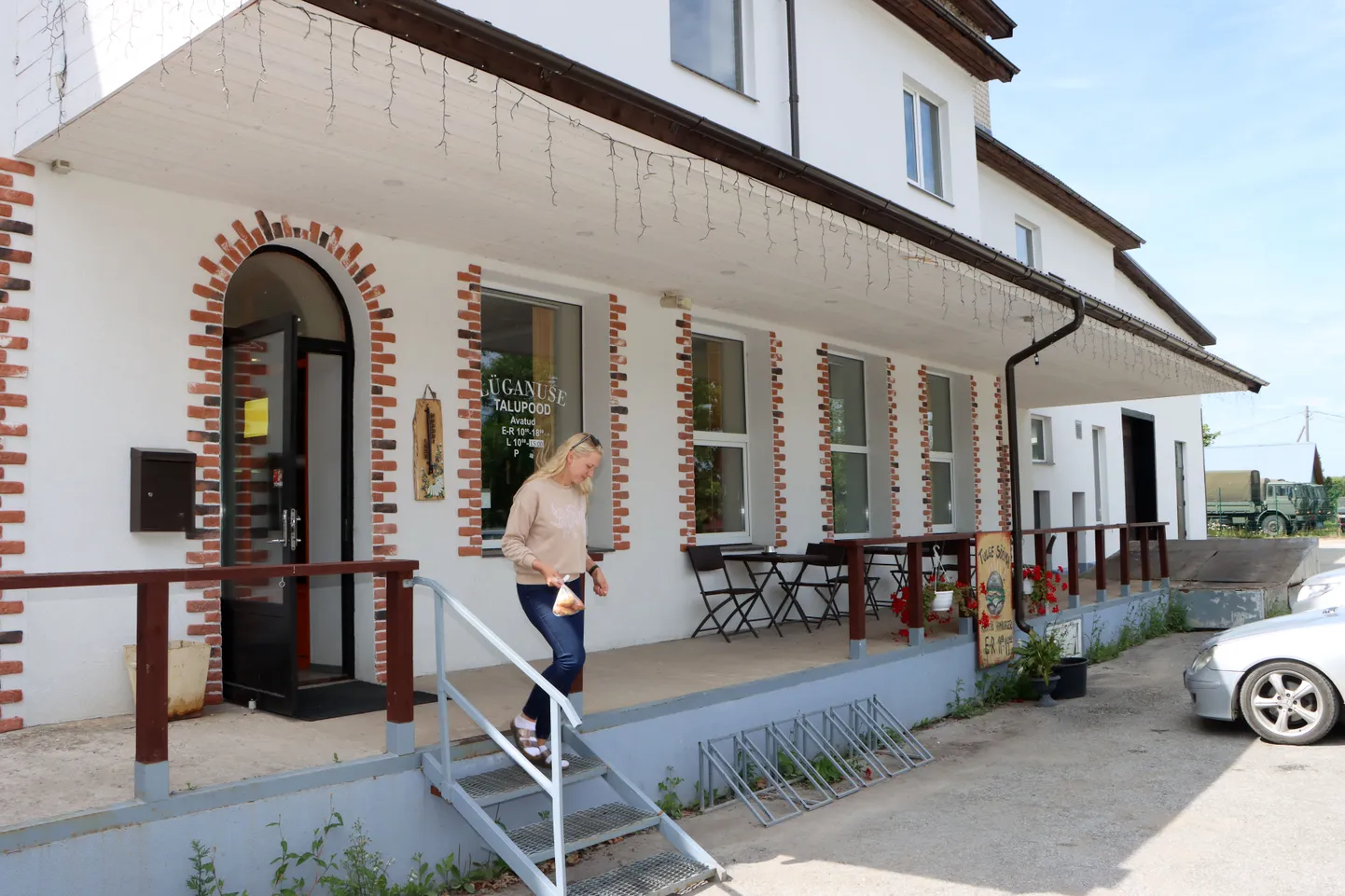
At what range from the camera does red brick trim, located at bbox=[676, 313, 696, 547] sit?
8742 millimetres

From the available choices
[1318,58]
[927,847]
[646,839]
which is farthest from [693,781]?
[1318,58]

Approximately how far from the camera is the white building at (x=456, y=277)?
4.56 m

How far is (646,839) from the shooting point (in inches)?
201

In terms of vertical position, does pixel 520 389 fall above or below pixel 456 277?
below

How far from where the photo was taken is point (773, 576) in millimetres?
9508

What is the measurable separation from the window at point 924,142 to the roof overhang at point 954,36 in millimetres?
543

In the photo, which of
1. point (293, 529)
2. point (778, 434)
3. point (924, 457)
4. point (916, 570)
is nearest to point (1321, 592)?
point (924, 457)

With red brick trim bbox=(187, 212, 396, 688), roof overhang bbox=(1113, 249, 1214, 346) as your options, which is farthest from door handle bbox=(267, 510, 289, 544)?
roof overhang bbox=(1113, 249, 1214, 346)

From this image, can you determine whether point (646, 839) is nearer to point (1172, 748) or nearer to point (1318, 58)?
point (1172, 748)

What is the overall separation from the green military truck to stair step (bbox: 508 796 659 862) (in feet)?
110

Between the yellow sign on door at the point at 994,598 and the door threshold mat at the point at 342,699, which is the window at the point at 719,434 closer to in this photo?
the yellow sign on door at the point at 994,598

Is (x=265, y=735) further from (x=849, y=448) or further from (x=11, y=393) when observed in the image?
(x=849, y=448)

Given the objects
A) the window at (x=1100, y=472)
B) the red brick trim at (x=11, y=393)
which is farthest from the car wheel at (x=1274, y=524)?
the red brick trim at (x=11, y=393)

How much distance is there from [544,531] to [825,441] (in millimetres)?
6086
